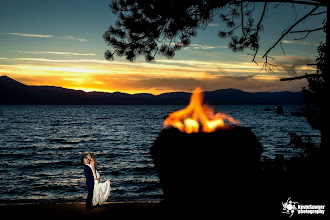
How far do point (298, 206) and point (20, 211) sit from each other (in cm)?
719

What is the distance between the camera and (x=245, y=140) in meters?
3.05

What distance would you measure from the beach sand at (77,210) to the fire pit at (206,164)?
446 cm

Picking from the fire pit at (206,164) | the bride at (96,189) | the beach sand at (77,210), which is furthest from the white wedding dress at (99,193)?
the fire pit at (206,164)

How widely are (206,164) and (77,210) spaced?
6.00 m

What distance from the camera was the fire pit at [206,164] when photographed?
9.92 feet

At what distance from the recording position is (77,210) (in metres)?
7.79

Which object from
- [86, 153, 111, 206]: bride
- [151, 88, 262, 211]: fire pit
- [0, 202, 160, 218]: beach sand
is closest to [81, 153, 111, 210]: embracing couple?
[86, 153, 111, 206]: bride

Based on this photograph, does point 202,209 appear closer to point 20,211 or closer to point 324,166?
point 324,166

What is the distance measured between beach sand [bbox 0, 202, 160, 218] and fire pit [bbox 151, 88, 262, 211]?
4458mm

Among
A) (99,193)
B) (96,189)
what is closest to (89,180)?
(96,189)

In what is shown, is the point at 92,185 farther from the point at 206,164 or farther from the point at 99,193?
the point at 206,164

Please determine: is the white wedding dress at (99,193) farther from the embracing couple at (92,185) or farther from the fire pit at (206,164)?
the fire pit at (206,164)

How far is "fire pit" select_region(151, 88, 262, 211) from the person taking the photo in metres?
3.02

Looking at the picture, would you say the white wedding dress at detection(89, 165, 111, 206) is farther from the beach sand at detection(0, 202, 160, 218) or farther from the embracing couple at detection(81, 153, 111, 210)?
the beach sand at detection(0, 202, 160, 218)
